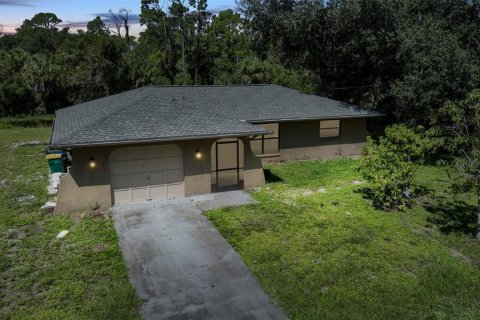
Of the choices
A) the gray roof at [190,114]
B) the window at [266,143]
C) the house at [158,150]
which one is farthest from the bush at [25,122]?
the window at [266,143]

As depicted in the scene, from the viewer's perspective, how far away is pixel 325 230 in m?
12.0

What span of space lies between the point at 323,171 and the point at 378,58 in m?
9.90

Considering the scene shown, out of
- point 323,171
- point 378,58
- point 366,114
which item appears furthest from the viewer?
point 378,58

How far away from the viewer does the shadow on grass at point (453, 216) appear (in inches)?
485

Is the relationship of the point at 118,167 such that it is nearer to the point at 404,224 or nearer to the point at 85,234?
the point at 85,234

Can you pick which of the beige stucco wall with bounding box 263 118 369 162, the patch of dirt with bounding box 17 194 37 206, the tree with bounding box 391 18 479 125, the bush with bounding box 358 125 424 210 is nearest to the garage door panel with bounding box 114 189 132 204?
the patch of dirt with bounding box 17 194 37 206

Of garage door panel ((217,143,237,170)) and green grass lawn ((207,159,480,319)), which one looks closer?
green grass lawn ((207,159,480,319))

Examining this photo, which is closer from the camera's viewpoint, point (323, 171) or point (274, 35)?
point (323, 171)

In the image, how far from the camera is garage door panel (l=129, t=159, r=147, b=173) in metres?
14.2

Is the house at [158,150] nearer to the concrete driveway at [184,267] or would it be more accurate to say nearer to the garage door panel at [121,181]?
the garage door panel at [121,181]

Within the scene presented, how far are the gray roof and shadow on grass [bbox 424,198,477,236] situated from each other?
683 centimetres

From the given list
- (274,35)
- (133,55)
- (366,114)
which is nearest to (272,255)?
(366,114)

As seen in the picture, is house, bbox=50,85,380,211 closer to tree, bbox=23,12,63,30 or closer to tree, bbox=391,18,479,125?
tree, bbox=391,18,479,125

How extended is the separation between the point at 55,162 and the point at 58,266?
937 centimetres
